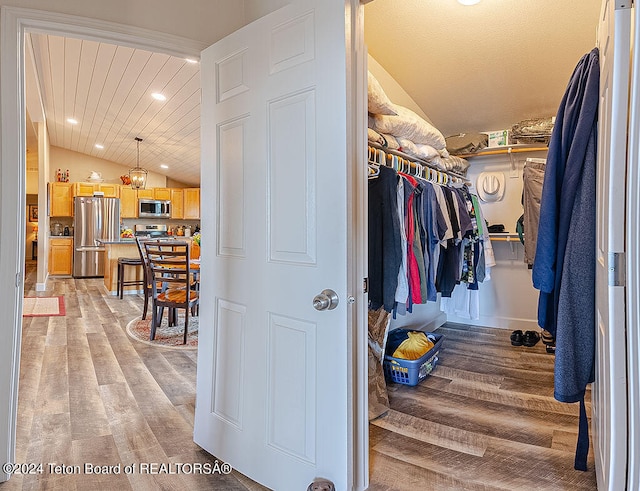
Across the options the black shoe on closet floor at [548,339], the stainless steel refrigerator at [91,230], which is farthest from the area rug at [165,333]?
the stainless steel refrigerator at [91,230]

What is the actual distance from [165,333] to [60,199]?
6664 mm

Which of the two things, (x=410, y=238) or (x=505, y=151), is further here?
(x=505, y=151)

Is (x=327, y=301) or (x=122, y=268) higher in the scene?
(x=327, y=301)

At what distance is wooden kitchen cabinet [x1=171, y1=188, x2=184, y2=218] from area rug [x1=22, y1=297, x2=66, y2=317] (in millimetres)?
4344

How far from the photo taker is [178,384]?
282 cm

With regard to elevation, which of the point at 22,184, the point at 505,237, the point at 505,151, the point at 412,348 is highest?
the point at 505,151

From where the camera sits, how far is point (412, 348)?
9.53ft

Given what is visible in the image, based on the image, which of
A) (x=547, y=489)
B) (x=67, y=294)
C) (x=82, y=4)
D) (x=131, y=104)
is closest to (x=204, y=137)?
(x=82, y=4)

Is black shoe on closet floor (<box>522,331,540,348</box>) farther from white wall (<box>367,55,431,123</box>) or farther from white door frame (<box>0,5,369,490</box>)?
white door frame (<box>0,5,369,490</box>)

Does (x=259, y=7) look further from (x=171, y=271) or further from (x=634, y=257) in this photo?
(x=171, y=271)

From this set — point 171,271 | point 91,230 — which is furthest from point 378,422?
point 91,230

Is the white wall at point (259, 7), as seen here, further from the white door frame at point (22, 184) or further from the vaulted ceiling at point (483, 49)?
the vaulted ceiling at point (483, 49)

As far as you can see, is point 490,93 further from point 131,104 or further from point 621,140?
point 131,104

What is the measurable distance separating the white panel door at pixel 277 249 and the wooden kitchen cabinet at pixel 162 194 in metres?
8.73
